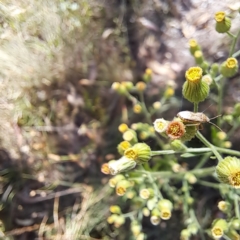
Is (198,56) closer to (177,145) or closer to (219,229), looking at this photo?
(177,145)

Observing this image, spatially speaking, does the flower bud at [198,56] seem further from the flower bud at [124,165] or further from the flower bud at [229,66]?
the flower bud at [124,165]

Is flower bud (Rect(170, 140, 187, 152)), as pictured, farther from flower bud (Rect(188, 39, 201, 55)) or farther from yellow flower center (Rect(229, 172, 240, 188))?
flower bud (Rect(188, 39, 201, 55))

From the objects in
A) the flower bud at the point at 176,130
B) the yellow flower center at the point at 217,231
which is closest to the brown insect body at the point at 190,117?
the flower bud at the point at 176,130

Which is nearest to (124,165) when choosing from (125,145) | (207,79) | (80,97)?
(125,145)

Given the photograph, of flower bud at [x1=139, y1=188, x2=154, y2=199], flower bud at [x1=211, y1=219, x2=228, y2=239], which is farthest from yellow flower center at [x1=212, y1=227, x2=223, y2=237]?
flower bud at [x1=139, y1=188, x2=154, y2=199]

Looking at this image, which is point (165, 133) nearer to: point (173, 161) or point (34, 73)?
point (173, 161)

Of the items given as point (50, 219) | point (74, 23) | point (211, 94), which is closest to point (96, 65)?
point (74, 23)
